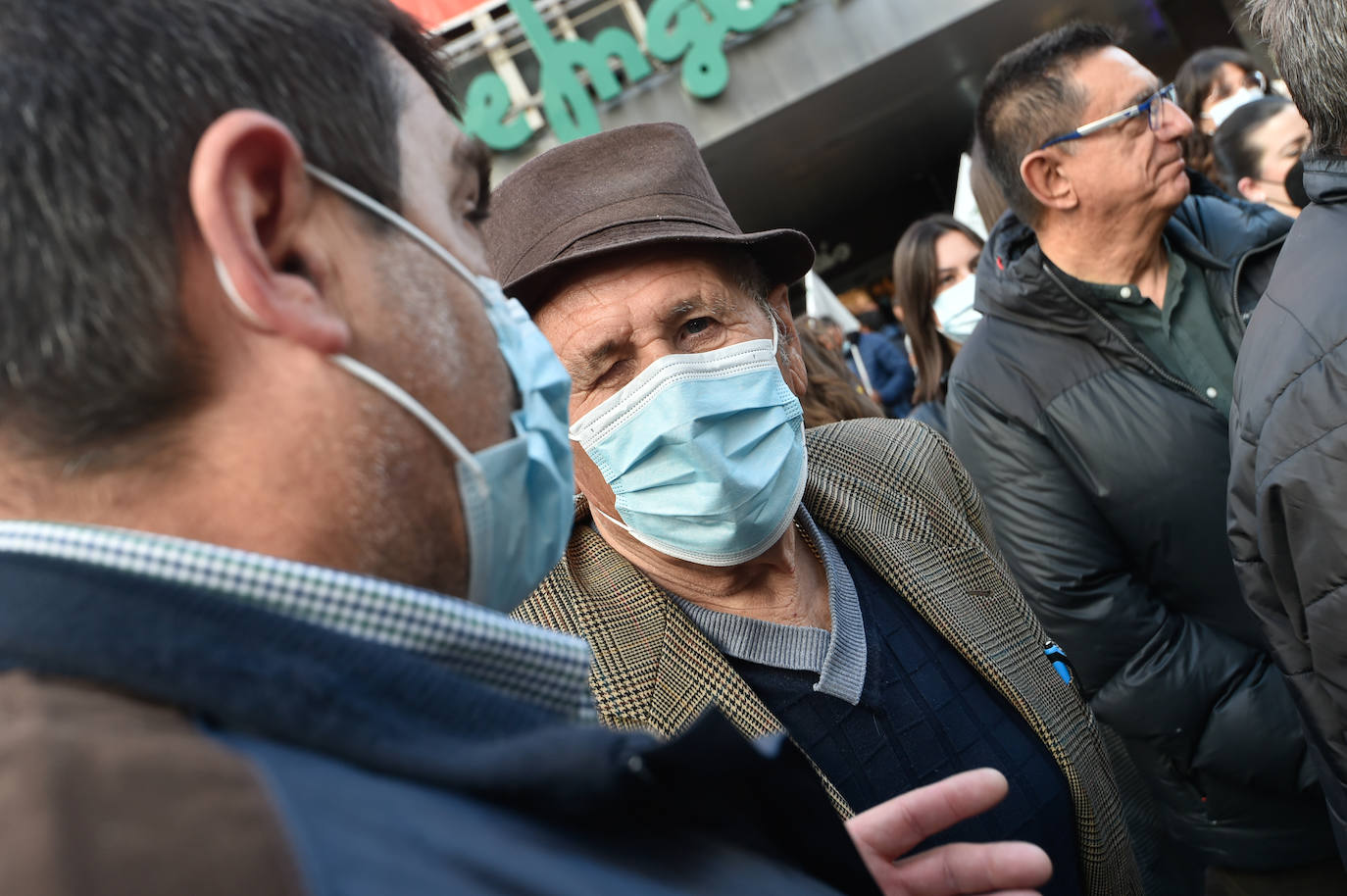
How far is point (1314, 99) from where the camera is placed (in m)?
1.72

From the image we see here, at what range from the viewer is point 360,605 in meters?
0.72

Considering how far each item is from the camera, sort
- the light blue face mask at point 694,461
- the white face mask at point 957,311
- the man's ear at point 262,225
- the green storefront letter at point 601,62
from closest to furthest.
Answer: the man's ear at point 262,225, the light blue face mask at point 694,461, the white face mask at point 957,311, the green storefront letter at point 601,62

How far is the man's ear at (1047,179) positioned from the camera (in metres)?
2.91

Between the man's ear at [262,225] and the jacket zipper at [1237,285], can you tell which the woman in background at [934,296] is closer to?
the jacket zipper at [1237,285]

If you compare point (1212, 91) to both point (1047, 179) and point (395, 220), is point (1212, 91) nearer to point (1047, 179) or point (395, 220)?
point (1047, 179)

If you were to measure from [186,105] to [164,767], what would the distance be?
18.8 inches

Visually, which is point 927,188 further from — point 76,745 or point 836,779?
point 76,745

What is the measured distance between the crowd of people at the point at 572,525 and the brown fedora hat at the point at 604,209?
1 cm

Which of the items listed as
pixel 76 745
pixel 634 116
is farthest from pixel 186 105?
pixel 634 116

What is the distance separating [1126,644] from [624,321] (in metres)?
1.59

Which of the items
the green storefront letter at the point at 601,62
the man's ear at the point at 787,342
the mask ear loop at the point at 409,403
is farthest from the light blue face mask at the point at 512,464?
the green storefront letter at the point at 601,62

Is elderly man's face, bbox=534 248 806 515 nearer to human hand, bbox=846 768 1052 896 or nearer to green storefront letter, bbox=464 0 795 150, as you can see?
human hand, bbox=846 768 1052 896

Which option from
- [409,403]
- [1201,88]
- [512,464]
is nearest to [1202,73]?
[1201,88]

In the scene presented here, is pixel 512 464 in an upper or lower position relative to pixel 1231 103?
upper
